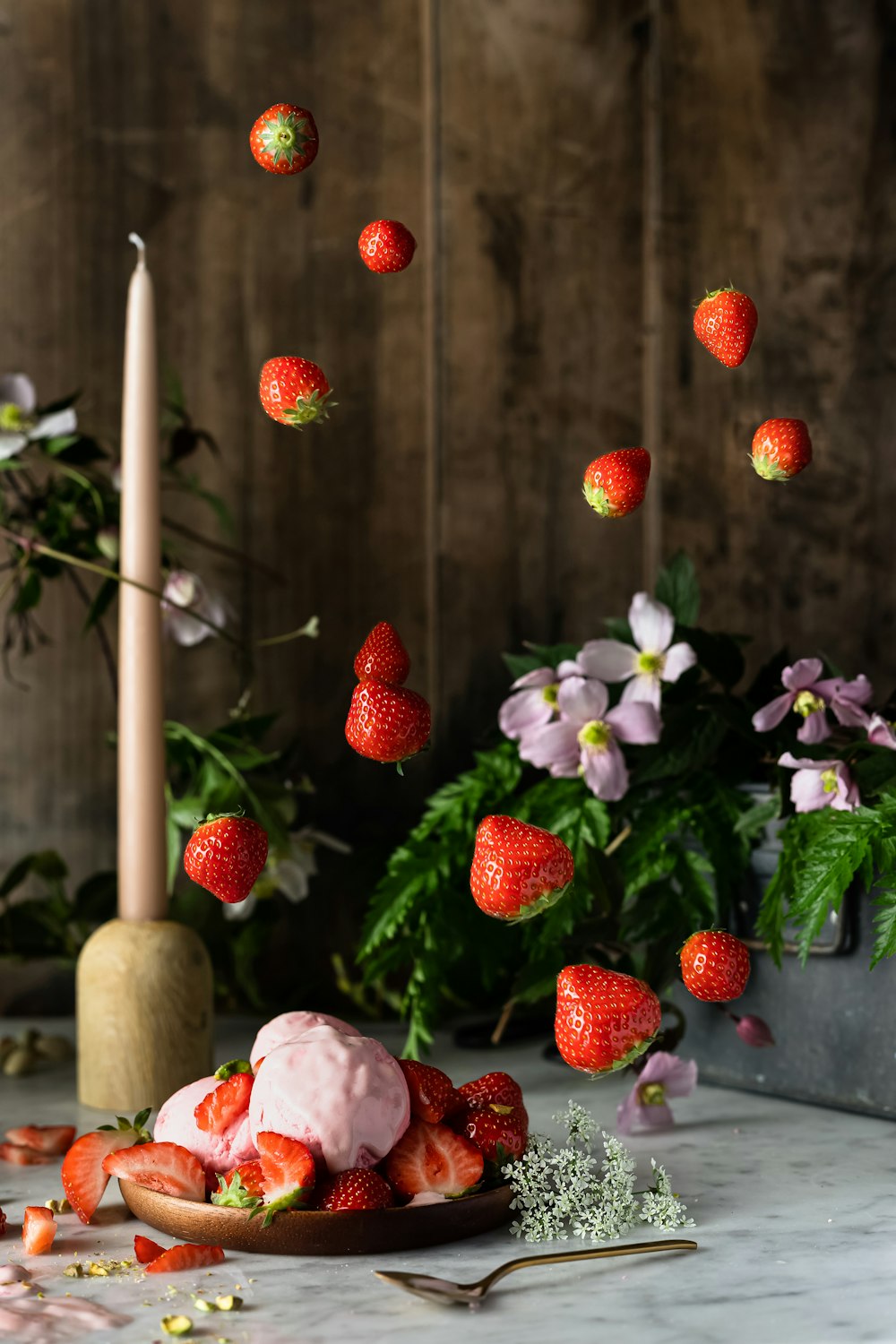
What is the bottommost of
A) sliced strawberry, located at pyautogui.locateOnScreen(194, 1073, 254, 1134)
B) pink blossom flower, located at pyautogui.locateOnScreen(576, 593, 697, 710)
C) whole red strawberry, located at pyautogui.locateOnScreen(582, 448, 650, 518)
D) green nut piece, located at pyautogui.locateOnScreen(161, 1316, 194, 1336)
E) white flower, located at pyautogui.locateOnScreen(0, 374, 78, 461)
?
green nut piece, located at pyautogui.locateOnScreen(161, 1316, 194, 1336)

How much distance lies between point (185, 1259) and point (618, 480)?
36 cm

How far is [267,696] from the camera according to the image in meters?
1.11

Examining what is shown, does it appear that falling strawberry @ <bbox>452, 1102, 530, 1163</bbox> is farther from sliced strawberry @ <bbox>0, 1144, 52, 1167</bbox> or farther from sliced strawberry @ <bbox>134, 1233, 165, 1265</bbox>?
sliced strawberry @ <bbox>0, 1144, 52, 1167</bbox>

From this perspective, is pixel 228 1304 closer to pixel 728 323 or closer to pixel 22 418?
pixel 728 323

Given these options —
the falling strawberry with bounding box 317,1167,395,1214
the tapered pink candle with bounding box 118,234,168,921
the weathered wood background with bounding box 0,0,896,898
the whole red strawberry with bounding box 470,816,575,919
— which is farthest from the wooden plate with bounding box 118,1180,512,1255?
the weathered wood background with bounding box 0,0,896,898

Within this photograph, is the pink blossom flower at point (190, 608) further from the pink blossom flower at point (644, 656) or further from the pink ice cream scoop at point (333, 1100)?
the pink ice cream scoop at point (333, 1100)

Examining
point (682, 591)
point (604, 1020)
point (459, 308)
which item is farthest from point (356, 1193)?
point (459, 308)

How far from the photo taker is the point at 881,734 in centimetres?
79

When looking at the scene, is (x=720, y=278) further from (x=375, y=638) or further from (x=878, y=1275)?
(x=878, y=1275)

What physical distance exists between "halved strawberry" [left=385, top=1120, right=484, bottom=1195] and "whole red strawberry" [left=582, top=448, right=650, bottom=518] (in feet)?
0.88

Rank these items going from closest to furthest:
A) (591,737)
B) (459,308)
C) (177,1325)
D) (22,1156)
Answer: (177,1325) → (22,1156) → (591,737) → (459,308)

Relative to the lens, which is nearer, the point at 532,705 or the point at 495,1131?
the point at 495,1131

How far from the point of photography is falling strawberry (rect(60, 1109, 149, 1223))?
0.63 meters

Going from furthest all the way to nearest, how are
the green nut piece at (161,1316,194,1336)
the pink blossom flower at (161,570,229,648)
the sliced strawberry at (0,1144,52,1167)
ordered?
the pink blossom flower at (161,570,229,648) → the sliced strawberry at (0,1144,52,1167) → the green nut piece at (161,1316,194,1336)
